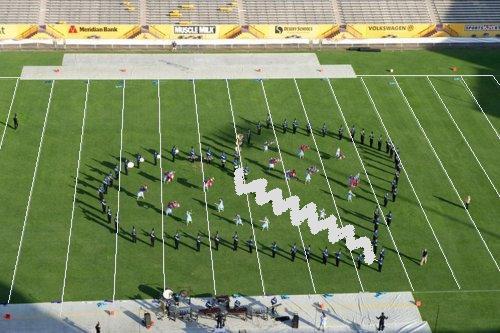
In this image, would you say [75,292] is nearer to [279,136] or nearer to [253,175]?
[253,175]

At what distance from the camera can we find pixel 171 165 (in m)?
57.6

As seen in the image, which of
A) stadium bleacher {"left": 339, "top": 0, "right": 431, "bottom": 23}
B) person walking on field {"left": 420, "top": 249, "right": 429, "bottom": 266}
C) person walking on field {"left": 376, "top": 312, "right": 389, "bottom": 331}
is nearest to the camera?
person walking on field {"left": 376, "top": 312, "right": 389, "bottom": 331}

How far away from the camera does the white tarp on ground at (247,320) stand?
1753 inches

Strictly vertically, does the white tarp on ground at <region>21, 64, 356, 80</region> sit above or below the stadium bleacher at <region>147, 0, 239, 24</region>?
below

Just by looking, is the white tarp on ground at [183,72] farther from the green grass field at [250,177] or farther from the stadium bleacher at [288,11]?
the stadium bleacher at [288,11]

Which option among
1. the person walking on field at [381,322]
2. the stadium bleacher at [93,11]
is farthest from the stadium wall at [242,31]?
the person walking on field at [381,322]

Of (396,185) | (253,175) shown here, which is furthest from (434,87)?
(253,175)

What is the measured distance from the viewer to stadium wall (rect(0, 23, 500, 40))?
245 feet

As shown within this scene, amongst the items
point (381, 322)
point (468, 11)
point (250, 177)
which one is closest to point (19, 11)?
point (250, 177)

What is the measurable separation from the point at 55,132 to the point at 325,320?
82.7 ft

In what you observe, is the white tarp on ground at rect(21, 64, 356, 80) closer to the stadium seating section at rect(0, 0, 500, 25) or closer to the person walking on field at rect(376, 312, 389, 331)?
the stadium seating section at rect(0, 0, 500, 25)

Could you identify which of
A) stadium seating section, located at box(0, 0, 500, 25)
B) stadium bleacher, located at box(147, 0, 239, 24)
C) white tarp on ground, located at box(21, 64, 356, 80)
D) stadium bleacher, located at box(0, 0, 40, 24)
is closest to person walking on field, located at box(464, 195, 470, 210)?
white tarp on ground, located at box(21, 64, 356, 80)

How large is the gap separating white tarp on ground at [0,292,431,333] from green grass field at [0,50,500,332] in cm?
82

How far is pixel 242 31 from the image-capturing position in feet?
251
